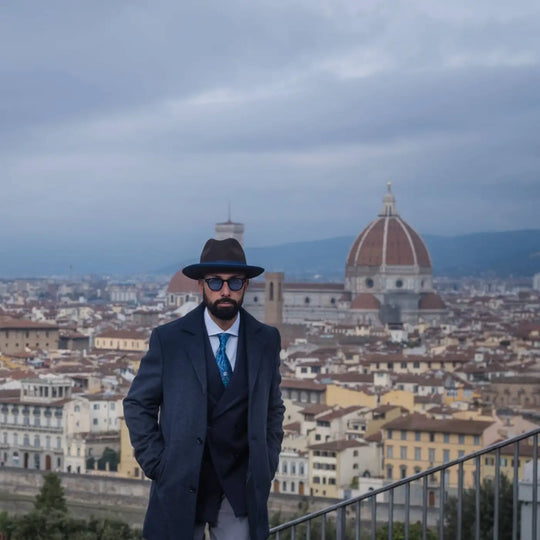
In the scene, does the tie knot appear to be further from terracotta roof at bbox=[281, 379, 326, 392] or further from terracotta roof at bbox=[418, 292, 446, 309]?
terracotta roof at bbox=[418, 292, 446, 309]

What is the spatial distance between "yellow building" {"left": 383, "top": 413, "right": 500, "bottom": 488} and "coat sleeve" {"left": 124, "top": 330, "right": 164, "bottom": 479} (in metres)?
19.5

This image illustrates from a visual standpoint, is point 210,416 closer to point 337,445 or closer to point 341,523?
point 341,523

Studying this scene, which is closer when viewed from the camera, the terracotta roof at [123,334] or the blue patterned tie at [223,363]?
the blue patterned tie at [223,363]

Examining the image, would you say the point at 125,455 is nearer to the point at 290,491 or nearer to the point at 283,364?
the point at 290,491

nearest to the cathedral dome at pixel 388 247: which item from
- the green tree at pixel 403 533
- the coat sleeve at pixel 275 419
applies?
the green tree at pixel 403 533

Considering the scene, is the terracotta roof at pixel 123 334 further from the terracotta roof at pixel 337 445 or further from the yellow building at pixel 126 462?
the terracotta roof at pixel 337 445

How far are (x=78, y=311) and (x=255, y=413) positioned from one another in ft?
248

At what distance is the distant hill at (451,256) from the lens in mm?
148750

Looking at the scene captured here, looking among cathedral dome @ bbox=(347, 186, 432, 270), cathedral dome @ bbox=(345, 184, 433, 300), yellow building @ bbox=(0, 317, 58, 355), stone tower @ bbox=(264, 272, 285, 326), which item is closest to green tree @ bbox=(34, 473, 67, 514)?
yellow building @ bbox=(0, 317, 58, 355)

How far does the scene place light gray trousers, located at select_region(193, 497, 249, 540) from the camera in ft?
9.52

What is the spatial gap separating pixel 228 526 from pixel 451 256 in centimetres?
17073

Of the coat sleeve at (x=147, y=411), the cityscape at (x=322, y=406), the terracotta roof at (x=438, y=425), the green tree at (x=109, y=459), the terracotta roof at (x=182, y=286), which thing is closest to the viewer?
the coat sleeve at (x=147, y=411)

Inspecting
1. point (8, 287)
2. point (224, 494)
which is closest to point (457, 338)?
point (224, 494)

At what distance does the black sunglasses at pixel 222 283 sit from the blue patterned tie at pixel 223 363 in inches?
3.6
